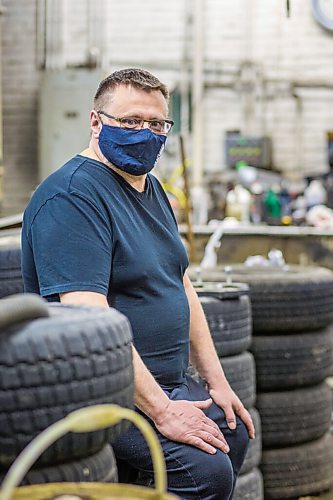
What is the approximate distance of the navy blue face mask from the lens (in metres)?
2.82

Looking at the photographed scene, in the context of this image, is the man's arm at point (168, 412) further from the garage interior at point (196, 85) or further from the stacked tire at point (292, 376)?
the garage interior at point (196, 85)

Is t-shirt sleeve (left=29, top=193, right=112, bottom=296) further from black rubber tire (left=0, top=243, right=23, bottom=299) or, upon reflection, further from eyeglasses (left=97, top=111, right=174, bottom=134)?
black rubber tire (left=0, top=243, right=23, bottom=299)

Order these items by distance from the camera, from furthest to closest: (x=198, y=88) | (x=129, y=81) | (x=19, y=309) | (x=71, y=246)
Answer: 1. (x=198, y=88)
2. (x=129, y=81)
3. (x=71, y=246)
4. (x=19, y=309)

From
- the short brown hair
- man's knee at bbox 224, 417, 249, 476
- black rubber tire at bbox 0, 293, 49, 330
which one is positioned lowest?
man's knee at bbox 224, 417, 249, 476

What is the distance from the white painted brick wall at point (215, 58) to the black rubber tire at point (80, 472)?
13608 millimetres

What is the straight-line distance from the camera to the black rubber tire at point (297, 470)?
4.70 m

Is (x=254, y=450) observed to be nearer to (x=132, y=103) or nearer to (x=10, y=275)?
(x=10, y=275)

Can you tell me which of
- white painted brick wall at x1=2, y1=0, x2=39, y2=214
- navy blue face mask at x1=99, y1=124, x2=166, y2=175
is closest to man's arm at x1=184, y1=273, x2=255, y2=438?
navy blue face mask at x1=99, y1=124, x2=166, y2=175

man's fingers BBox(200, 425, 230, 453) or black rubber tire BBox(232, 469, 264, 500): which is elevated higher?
man's fingers BBox(200, 425, 230, 453)

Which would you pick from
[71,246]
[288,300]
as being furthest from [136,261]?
[288,300]

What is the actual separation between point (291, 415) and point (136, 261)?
2.18 m

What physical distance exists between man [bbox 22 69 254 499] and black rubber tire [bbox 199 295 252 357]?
0.96m

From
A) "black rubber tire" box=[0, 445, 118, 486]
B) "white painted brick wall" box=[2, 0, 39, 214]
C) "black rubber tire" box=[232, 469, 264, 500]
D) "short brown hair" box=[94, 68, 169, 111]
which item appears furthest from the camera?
"white painted brick wall" box=[2, 0, 39, 214]

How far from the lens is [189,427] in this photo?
2734 millimetres
